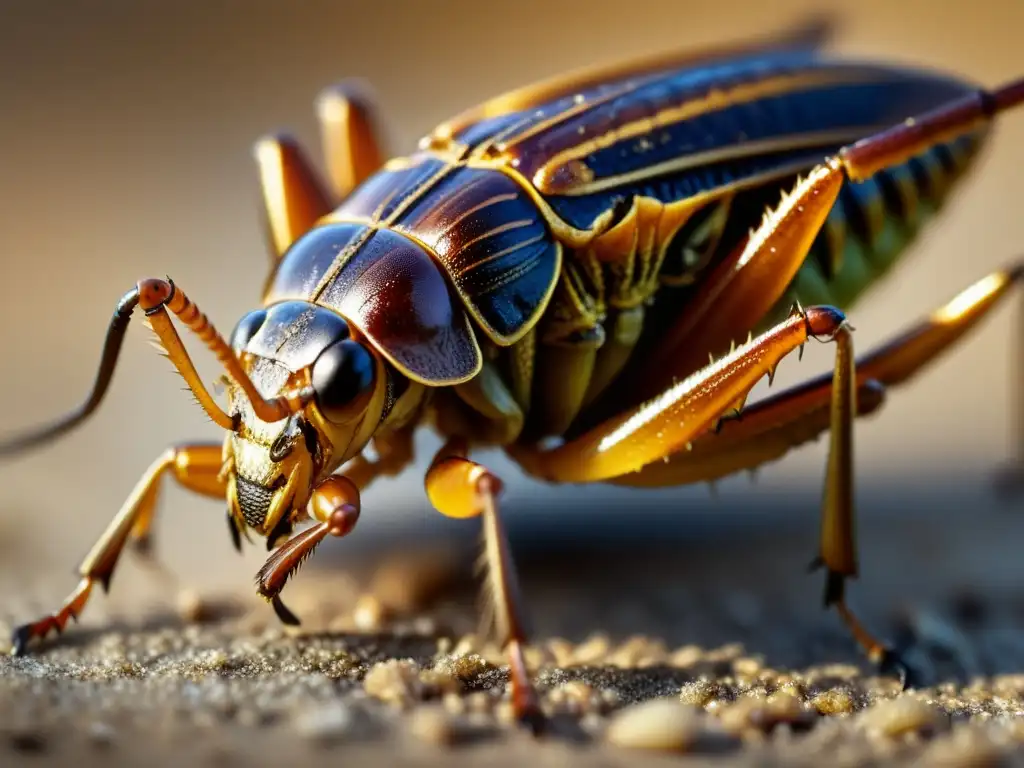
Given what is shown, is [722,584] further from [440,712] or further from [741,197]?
[440,712]

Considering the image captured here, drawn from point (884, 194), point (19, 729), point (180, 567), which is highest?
point (884, 194)

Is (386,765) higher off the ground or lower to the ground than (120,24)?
lower

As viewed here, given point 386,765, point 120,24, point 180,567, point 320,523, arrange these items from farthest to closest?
1. point 120,24
2. point 180,567
3. point 320,523
4. point 386,765

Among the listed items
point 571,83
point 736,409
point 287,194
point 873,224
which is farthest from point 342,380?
point 873,224

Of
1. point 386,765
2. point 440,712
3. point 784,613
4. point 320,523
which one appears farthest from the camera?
point 784,613

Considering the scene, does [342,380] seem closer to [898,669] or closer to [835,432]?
[835,432]

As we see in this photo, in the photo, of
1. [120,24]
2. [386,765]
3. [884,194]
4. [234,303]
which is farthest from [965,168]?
[120,24]

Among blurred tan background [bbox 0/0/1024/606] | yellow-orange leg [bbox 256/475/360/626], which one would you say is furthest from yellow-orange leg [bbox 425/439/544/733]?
blurred tan background [bbox 0/0/1024/606]
